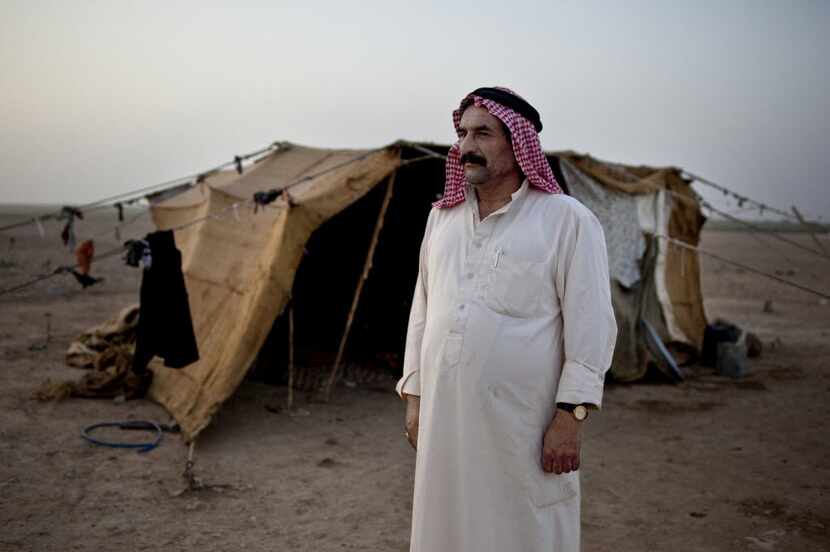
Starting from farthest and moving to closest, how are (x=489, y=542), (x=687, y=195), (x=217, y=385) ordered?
(x=687, y=195) < (x=217, y=385) < (x=489, y=542)

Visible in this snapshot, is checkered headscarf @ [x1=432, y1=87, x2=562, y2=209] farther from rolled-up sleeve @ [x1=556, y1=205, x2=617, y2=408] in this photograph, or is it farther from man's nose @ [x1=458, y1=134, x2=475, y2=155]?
rolled-up sleeve @ [x1=556, y1=205, x2=617, y2=408]

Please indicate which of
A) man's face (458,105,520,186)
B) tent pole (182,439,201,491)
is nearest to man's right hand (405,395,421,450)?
man's face (458,105,520,186)

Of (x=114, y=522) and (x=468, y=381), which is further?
(x=114, y=522)

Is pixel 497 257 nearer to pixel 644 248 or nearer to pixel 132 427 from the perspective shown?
pixel 132 427

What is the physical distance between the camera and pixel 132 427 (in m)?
5.61

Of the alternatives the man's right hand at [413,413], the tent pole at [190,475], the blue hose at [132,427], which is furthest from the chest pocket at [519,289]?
the blue hose at [132,427]

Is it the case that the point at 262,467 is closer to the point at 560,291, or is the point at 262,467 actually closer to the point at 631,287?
the point at 560,291

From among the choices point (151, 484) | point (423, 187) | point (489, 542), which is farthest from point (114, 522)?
point (423, 187)

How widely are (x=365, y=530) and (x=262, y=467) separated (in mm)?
1218

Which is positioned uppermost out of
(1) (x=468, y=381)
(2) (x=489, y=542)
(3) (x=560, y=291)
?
(3) (x=560, y=291)

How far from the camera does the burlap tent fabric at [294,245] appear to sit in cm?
560

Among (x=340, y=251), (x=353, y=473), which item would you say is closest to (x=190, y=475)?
(x=353, y=473)

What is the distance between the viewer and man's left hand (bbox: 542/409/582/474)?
212 centimetres

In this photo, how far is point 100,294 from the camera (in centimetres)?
1269
